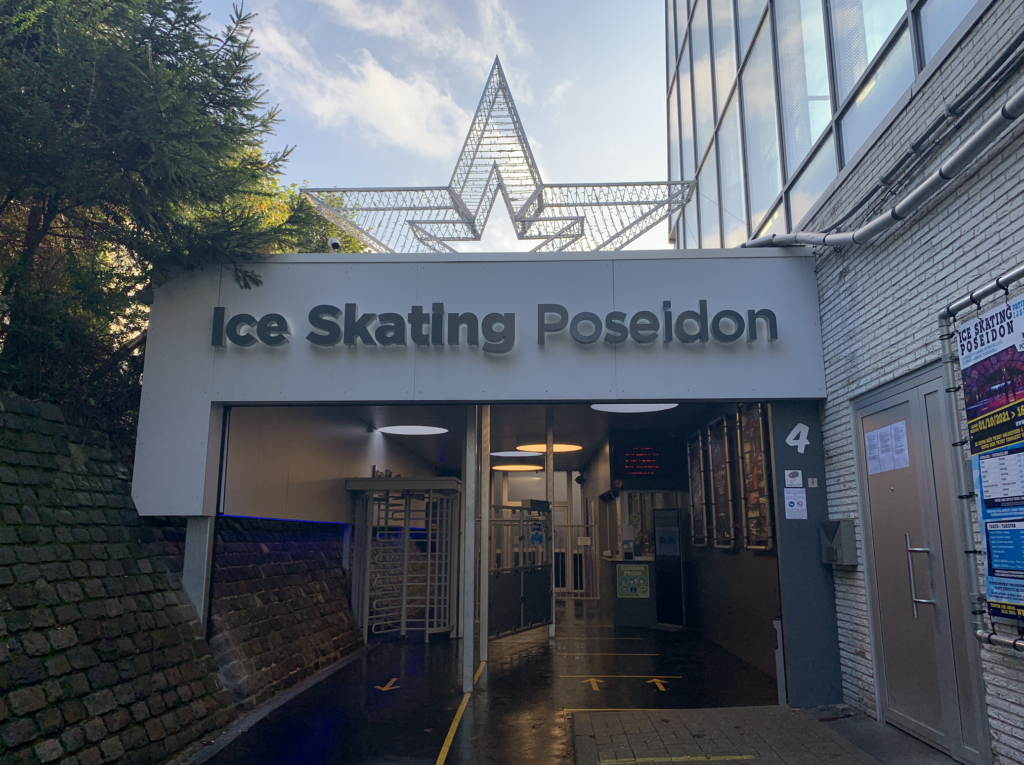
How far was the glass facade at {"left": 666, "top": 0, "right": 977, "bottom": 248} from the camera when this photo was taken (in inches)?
231

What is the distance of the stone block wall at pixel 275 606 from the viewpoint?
23.7 ft

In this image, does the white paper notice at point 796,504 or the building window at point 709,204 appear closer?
the white paper notice at point 796,504

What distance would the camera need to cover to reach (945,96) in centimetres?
489

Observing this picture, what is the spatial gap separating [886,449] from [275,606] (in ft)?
22.4

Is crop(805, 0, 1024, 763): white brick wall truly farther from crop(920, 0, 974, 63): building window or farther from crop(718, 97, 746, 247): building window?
crop(718, 97, 746, 247): building window

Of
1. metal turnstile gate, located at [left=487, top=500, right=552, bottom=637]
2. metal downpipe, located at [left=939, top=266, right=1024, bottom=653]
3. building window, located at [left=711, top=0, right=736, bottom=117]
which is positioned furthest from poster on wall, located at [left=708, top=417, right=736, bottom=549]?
building window, located at [left=711, top=0, right=736, bottom=117]

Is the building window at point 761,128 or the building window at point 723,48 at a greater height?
the building window at point 723,48

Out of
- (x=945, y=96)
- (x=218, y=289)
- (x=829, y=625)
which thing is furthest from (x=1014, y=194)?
(x=218, y=289)

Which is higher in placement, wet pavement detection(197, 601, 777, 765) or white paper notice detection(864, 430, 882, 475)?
white paper notice detection(864, 430, 882, 475)

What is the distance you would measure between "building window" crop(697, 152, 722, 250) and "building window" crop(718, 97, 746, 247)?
1.50 ft

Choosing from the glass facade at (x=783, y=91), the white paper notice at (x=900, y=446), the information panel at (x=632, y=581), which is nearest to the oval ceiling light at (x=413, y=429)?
the information panel at (x=632, y=581)

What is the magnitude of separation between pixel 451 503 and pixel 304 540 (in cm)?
276

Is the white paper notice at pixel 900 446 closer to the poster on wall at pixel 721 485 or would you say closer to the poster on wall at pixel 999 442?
the poster on wall at pixel 999 442

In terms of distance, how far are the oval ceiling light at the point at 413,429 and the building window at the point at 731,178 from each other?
5799mm
